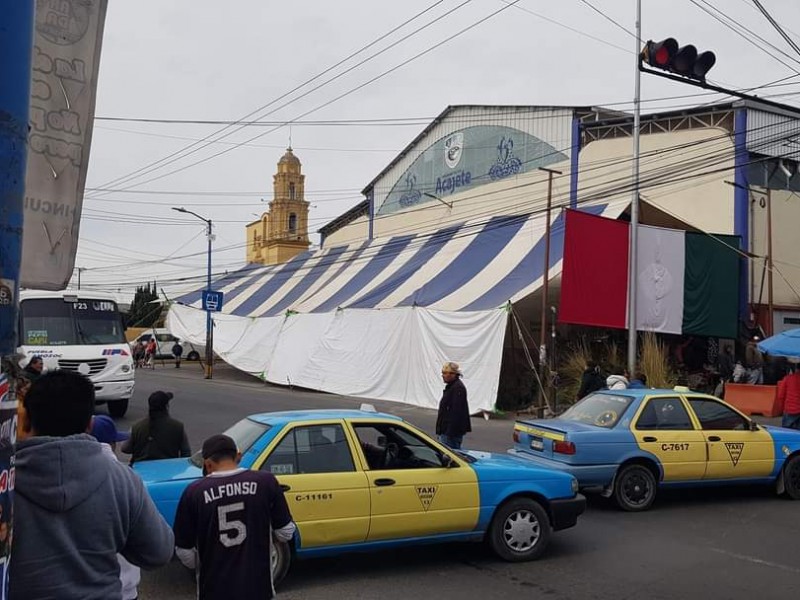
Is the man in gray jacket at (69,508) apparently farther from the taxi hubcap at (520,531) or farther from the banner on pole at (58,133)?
the taxi hubcap at (520,531)

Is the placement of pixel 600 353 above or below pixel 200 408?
above

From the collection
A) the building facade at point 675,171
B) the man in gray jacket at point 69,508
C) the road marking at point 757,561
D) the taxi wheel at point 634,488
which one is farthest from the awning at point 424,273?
the man in gray jacket at point 69,508

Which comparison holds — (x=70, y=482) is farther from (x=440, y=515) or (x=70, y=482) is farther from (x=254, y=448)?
A: (x=440, y=515)

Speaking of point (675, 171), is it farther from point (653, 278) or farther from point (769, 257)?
point (653, 278)

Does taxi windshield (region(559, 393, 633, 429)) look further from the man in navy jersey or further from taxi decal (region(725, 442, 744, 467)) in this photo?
the man in navy jersey

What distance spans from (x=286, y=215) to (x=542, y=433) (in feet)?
212

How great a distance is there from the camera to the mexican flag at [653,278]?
1941cm

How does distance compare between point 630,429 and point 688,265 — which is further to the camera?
point 688,265

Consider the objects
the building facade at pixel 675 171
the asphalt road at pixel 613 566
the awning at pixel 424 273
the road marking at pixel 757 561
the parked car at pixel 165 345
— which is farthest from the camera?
the parked car at pixel 165 345

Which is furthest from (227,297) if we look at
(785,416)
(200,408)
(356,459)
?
(356,459)

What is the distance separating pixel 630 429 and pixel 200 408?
1281cm

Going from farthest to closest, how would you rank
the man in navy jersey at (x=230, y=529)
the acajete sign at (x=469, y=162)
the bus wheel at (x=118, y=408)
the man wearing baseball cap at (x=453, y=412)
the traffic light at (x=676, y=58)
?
the acajete sign at (x=469, y=162), the bus wheel at (x=118, y=408), the man wearing baseball cap at (x=453, y=412), the traffic light at (x=676, y=58), the man in navy jersey at (x=230, y=529)

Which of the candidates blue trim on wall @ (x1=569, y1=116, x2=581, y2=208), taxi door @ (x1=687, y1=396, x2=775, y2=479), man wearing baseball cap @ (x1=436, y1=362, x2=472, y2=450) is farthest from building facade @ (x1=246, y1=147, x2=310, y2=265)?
taxi door @ (x1=687, y1=396, x2=775, y2=479)

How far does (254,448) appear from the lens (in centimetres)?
623
